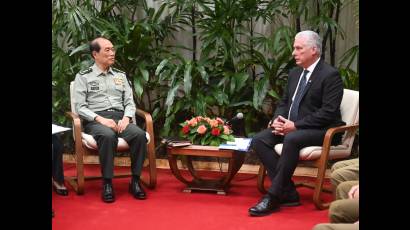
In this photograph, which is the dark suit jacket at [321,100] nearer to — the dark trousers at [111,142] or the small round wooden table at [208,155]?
the small round wooden table at [208,155]

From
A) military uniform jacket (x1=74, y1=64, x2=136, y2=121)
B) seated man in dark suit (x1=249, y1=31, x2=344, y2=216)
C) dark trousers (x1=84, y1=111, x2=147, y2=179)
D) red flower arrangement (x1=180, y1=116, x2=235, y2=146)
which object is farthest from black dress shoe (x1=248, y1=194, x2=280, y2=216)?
military uniform jacket (x1=74, y1=64, x2=136, y2=121)

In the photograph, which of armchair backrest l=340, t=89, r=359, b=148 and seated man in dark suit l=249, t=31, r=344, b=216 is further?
armchair backrest l=340, t=89, r=359, b=148

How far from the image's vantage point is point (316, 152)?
12.1 ft

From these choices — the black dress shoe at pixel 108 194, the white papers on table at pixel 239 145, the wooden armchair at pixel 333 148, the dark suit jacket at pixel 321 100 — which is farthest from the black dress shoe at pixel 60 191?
the dark suit jacket at pixel 321 100

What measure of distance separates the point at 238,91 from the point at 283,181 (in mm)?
1405

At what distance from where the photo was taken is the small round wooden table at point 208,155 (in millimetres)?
4023

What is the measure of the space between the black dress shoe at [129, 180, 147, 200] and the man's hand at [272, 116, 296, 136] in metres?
1.04

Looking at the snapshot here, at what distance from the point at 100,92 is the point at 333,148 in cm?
178

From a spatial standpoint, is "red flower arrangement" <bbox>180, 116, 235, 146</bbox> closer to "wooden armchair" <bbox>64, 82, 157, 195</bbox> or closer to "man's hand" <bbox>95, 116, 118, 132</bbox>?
"wooden armchair" <bbox>64, 82, 157, 195</bbox>

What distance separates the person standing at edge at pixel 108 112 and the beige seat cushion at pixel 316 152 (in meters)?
1.05

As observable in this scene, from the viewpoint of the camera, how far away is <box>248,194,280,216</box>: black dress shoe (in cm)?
355

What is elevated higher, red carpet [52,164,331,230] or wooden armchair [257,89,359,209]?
wooden armchair [257,89,359,209]

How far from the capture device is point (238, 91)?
4.87 meters

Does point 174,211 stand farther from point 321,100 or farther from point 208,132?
point 321,100
